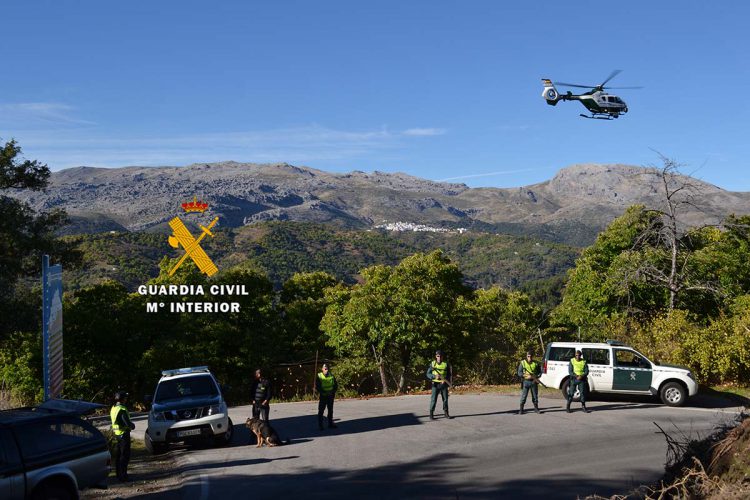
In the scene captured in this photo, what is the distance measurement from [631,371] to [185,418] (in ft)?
40.2

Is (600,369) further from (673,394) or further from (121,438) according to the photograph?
(121,438)

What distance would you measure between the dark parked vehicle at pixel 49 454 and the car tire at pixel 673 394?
14.8m

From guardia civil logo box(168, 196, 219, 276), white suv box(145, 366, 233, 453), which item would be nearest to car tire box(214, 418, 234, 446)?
white suv box(145, 366, 233, 453)

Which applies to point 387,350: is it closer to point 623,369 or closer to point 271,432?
point 623,369

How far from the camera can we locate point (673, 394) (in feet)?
58.7

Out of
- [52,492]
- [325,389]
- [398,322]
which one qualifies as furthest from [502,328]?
[52,492]

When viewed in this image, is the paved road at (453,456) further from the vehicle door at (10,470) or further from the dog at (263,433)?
the vehicle door at (10,470)

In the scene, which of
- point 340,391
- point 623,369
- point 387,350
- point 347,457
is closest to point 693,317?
point 623,369

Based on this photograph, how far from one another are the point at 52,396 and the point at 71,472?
6002mm

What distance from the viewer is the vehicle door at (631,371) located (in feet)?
59.6

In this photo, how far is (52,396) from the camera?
13.7m

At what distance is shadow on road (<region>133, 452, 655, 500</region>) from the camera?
9.55 metres

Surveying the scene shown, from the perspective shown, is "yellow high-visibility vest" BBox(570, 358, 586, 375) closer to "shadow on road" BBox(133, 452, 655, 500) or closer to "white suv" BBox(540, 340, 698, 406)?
"white suv" BBox(540, 340, 698, 406)

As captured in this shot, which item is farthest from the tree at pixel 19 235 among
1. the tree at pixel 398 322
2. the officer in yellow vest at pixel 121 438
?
the officer in yellow vest at pixel 121 438
